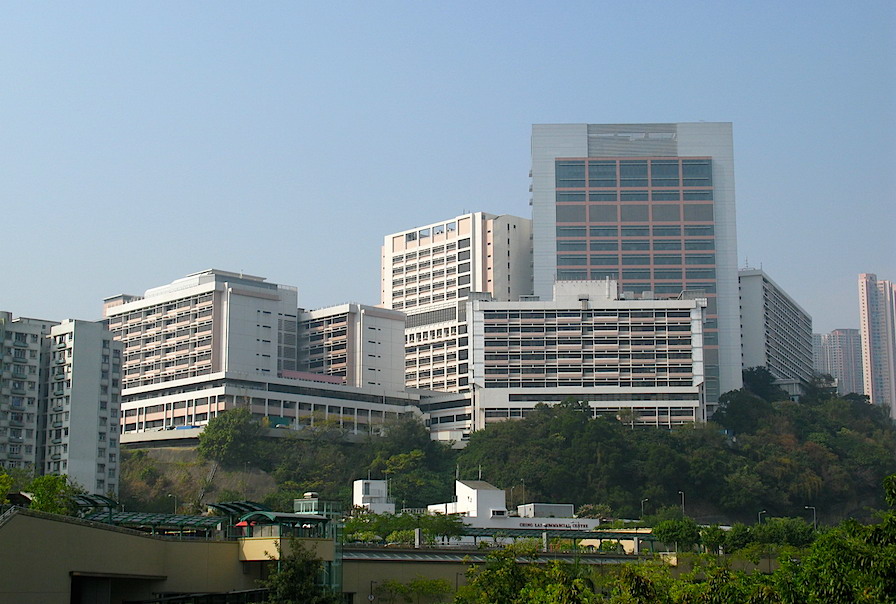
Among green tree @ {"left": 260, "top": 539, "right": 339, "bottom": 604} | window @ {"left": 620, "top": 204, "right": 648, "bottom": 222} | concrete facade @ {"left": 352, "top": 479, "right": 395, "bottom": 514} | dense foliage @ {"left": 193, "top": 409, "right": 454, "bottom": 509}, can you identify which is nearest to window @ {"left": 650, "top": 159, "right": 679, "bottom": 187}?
window @ {"left": 620, "top": 204, "right": 648, "bottom": 222}

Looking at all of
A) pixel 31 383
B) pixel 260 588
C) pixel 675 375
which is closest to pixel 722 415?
pixel 675 375

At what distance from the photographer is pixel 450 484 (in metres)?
145

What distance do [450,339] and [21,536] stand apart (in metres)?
144

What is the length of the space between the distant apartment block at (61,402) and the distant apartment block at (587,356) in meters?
45.4

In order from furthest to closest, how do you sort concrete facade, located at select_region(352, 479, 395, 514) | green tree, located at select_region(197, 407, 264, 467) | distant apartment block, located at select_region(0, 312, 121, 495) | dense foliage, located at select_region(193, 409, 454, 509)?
green tree, located at select_region(197, 407, 264, 467)
dense foliage, located at select_region(193, 409, 454, 509)
distant apartment block, located at select_region(0, 312, 121, 495)
concrete facade, located at select_region(352, 479, 395, 514)

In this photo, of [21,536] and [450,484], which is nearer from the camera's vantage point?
[21,536]

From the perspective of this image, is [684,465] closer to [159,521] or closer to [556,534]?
[556,534]

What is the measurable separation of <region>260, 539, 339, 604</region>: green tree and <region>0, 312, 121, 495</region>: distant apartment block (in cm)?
8074

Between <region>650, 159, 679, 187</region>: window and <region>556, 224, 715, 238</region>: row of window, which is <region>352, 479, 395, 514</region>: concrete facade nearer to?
<region>556, 224, 715, 238</region>: row of window

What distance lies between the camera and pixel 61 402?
423ft

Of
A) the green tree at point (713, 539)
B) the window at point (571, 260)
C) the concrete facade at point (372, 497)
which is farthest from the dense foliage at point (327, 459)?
the green tree at point (713, 539)

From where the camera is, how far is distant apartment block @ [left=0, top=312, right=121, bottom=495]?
128m

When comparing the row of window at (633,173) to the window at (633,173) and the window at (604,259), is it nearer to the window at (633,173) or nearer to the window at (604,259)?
the window at (633,173)

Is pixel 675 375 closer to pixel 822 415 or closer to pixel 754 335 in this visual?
pixel 822 415
